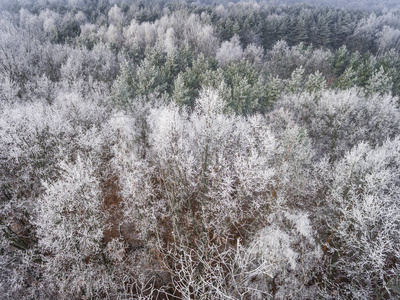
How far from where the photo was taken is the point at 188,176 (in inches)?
768

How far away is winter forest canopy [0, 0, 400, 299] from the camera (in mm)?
12812

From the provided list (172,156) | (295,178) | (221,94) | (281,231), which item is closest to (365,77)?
(221,94)

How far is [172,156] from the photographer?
17.5 metres

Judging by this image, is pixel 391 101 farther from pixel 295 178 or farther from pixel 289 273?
pixel 289 273

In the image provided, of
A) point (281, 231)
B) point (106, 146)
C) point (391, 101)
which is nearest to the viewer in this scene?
point (281, 231)

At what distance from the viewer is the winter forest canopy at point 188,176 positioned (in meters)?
12.8

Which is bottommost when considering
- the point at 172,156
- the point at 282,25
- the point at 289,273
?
the point at 289,273

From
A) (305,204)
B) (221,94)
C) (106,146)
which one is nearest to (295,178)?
(305,204)

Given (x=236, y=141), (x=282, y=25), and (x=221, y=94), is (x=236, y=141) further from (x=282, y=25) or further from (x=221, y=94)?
(x=282, y=25)

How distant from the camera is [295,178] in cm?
1927

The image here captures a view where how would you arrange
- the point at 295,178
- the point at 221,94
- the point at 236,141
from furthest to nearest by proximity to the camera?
the point at 221,94
the point at 236,141
the point at 295,178

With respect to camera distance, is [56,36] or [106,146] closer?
[106,146]

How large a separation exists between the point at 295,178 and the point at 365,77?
122 ft

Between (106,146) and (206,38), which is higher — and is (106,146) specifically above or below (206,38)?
below
